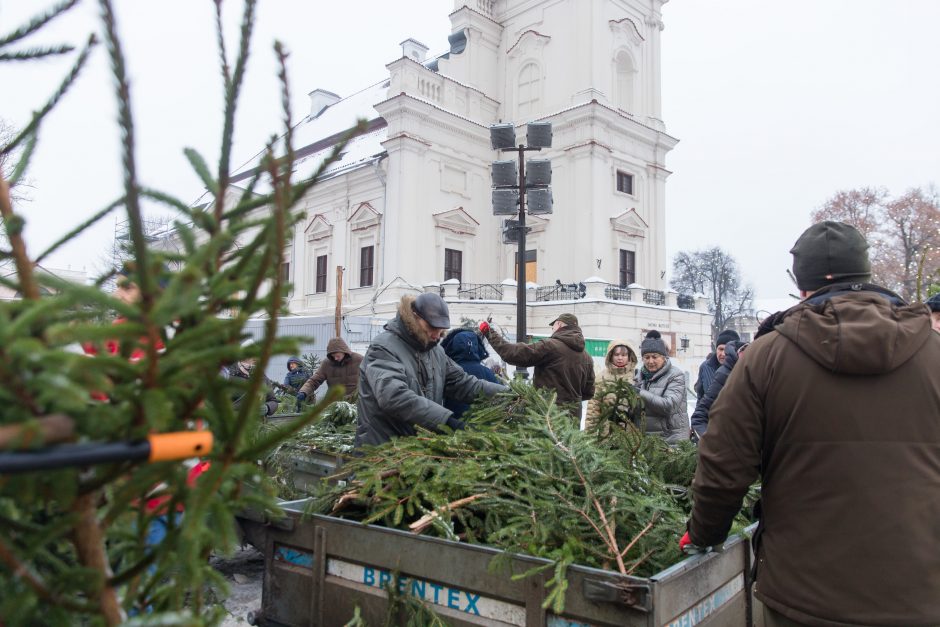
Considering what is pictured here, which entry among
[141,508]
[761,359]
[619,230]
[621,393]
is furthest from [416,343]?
[619,230]

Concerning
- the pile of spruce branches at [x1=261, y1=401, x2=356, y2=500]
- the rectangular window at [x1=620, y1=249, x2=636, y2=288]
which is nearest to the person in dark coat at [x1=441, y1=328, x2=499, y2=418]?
Result: the pile of spruce branches at [x1=261, y1=401, x2=356, y2=500]

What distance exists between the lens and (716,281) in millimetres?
54844

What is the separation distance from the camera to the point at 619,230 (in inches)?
1220

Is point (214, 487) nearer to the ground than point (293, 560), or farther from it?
farther from it

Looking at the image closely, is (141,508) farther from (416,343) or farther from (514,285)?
(514,285)

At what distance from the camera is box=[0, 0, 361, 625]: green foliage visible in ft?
3.24

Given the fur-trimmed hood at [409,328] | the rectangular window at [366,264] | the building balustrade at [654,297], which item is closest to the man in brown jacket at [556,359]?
the fur-trimmed hood at [409,328]

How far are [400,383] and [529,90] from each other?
3075cm

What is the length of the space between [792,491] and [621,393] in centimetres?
231

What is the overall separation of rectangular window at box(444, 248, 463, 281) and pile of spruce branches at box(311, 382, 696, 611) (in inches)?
1056

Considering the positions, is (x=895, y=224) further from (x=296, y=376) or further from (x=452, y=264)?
(x=296, y=376)

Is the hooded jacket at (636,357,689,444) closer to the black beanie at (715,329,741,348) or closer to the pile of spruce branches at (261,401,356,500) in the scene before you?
the black beanie at (715,329,741,348)

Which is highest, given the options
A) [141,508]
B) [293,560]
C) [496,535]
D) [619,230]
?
[619,230]

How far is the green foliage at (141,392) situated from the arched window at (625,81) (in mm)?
33967
